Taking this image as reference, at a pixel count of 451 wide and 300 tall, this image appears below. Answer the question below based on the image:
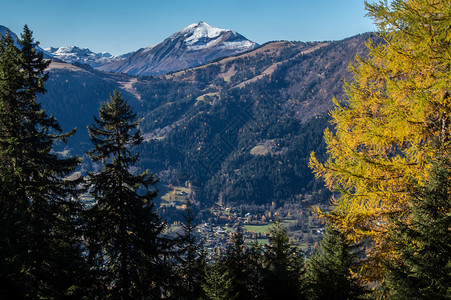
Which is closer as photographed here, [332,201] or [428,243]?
[428,243]

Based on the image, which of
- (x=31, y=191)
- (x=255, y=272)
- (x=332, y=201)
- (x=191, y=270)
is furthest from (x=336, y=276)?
(x=31, y=191)

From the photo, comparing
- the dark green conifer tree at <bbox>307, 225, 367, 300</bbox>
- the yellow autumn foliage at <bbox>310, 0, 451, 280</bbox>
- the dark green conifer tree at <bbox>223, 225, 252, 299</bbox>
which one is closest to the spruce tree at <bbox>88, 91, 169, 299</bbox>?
the dark green conifer tree at <bbox>223, 225, 252, 299</bbox>

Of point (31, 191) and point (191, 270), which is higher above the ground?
point (31, 191)

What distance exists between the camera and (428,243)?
7.55 metres

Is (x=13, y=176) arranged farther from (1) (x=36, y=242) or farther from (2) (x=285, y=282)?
(2) (x=285, y=282)

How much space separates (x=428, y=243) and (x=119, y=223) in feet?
51.6

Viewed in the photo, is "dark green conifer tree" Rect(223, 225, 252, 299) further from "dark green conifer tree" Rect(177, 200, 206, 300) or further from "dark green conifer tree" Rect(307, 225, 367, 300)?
"dark green conifer tree" Rect(307, 225, 367, 300)

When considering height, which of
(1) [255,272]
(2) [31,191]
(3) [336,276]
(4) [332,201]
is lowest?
(1) [255,272]

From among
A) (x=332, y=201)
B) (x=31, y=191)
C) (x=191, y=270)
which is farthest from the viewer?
(x=191, y=270)

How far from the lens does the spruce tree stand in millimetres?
17062

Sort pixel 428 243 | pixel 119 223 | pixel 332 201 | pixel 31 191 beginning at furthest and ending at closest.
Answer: pixel 119 223
pixel 31 191
pixel 332 201
pixel 428 243

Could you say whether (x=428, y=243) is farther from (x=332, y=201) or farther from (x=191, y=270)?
(x=191, y=270)

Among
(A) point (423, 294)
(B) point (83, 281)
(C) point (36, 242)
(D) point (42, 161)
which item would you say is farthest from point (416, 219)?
(D) point (42, 161)

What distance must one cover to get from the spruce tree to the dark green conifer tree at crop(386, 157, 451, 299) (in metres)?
14.2
